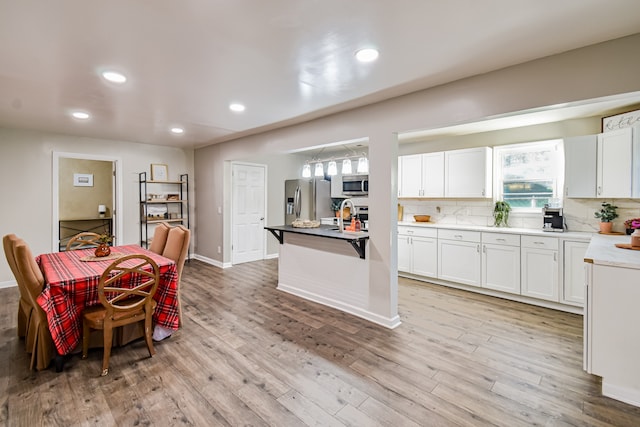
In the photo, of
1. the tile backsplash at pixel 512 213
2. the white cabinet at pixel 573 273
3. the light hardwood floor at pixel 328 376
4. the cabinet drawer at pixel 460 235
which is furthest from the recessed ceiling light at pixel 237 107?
the white cabinet at pixel 573 273

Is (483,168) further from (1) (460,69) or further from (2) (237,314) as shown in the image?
(2) (237,314)

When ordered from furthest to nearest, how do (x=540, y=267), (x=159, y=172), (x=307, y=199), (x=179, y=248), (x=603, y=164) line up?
(x=307, y=199), (x=159, y=172), (x=540, y=267), (x=603, y=164), (x=179, y=248)

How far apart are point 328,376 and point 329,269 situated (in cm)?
158

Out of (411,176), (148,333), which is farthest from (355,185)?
(148,333)

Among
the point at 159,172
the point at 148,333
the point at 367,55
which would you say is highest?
the point at 367,55

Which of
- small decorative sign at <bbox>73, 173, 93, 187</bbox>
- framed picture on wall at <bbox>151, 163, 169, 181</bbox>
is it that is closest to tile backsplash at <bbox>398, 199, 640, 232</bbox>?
framed picture on wall at <bbox>151, 163, 169, 181</bbox>

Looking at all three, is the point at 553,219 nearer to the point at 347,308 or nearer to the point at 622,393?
the point at 622,393

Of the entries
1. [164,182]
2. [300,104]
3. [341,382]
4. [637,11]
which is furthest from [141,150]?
[637,11]

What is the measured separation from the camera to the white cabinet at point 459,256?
4176mm

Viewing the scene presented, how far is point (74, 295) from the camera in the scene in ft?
7.80

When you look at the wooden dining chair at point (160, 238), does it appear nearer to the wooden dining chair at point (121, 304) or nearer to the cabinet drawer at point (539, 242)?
the wooden dining chair at point (121, 304)

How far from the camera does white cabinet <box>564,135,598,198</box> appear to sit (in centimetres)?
352

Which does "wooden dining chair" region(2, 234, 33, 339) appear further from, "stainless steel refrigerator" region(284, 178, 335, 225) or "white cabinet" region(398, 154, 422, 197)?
"white cabinet" region(398, 154, 422, 197)

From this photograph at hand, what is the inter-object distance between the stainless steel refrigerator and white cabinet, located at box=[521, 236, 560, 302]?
3822 millimetres
